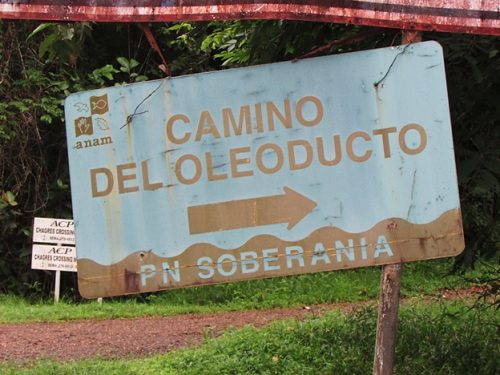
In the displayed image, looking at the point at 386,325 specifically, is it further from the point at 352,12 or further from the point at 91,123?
the point at 91,123

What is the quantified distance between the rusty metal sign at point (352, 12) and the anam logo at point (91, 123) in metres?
0.35

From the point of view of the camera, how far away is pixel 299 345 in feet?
20.0

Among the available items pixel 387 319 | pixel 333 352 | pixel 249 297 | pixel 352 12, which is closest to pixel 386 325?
pixel 387 319

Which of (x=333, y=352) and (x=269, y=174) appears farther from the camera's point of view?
(x=333, y=352)

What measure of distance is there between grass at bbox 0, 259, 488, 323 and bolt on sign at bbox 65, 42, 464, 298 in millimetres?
5996

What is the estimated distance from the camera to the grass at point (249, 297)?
30.2 ft

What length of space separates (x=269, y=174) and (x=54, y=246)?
8.40m

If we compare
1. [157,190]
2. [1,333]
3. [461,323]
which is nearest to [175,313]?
[1,333]

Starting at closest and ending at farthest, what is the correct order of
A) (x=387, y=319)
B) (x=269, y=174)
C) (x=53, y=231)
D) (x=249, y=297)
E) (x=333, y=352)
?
1. (x=269, y=174)
2. (x=387, y=319)
3. (x=333, y=352)
4. (x=249, y=297)
5. (x=53, y=231)

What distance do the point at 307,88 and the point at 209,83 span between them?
0.42 metres

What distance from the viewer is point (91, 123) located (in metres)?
3.23

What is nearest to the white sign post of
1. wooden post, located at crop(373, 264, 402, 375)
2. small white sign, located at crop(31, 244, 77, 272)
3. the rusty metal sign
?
small white sign, located at crop(31, 244, 77, 272)

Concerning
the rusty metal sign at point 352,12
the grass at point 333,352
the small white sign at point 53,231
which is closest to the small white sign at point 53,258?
the small white sign at point 53,231

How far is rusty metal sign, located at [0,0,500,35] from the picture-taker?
3.15 meters
